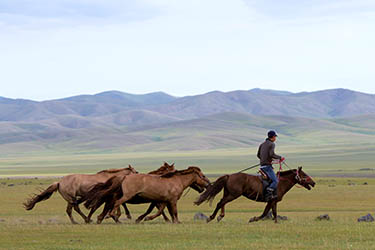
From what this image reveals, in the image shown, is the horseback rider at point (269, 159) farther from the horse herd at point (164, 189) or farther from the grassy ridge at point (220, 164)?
the grassy ridge at point (220, 164)

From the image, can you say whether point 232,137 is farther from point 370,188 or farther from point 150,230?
point 150,230

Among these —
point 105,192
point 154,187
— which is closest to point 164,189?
point 154,187

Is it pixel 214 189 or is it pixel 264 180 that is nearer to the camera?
pixel 214 189

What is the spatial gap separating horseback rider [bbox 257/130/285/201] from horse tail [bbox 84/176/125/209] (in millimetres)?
3248

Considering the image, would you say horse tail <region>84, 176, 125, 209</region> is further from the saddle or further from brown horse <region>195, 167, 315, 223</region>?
the saddle

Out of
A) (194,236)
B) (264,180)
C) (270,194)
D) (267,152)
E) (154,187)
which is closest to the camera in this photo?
(194,236)

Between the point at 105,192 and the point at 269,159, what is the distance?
384 centimetres

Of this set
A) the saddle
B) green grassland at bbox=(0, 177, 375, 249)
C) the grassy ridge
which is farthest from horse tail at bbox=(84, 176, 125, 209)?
the grassy ridge

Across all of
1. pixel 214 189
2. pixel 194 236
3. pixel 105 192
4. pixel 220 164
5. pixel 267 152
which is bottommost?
pixel 194 236

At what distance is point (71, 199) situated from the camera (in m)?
18.5

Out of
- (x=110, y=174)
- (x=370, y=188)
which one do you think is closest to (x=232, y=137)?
(x=370, y=188)

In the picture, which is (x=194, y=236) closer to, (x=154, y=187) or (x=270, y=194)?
(x=154, y=187)

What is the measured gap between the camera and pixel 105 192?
1764 centimetres

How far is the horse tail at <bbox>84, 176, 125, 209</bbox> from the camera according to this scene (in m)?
17.6
